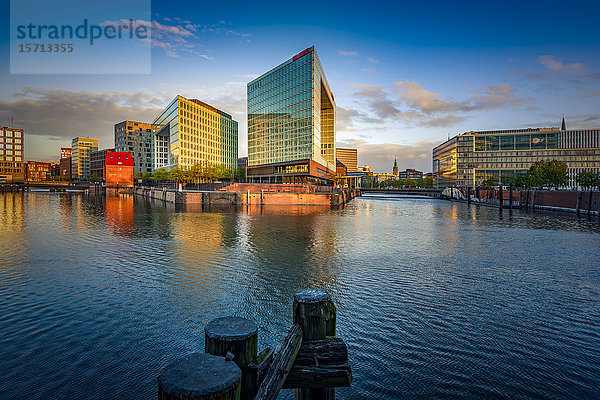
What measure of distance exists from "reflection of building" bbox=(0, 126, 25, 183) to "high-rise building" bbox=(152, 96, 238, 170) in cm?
7555

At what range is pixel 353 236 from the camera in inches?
1127

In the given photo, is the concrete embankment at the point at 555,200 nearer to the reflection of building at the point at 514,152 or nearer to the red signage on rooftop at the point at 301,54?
the red signage on rooftop at the point at 301,54

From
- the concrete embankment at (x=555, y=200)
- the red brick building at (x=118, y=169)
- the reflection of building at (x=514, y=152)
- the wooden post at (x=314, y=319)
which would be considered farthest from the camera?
the reflection of building at (x=514, y=152)

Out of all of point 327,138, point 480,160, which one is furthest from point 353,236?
point 480,160

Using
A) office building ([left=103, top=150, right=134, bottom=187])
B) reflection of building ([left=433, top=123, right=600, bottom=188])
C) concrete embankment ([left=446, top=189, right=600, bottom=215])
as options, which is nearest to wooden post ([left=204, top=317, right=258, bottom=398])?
concrete embankment ([left=446, top=189, right=600, bottom=215])

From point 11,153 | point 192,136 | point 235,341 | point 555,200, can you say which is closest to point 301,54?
point 192,136

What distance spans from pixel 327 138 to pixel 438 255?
148 metres

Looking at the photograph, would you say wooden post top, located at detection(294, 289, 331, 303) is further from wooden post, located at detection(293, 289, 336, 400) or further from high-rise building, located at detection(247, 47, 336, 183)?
high-rise building, located at detection(247, 47, 336, 183)

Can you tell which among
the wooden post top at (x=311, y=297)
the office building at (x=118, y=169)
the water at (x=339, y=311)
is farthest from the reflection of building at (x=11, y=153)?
the wooden post top at (x=311, y=297)

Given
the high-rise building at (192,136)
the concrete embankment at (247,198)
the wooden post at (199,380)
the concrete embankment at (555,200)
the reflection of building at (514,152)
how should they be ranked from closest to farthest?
the wooden post at (199,380)
the concrete embankment at (555,200)
the concrete embankment at (247,198)
the high-rise building at (192,136)
the reflection of building at (514,152)

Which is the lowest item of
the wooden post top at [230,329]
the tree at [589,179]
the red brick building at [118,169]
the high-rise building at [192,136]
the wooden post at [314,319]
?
the wooden post at [314,319]

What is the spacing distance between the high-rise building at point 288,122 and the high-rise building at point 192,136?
26.2 meters

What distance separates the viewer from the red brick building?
5915 inches

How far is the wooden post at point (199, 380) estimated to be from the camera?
256 cm
